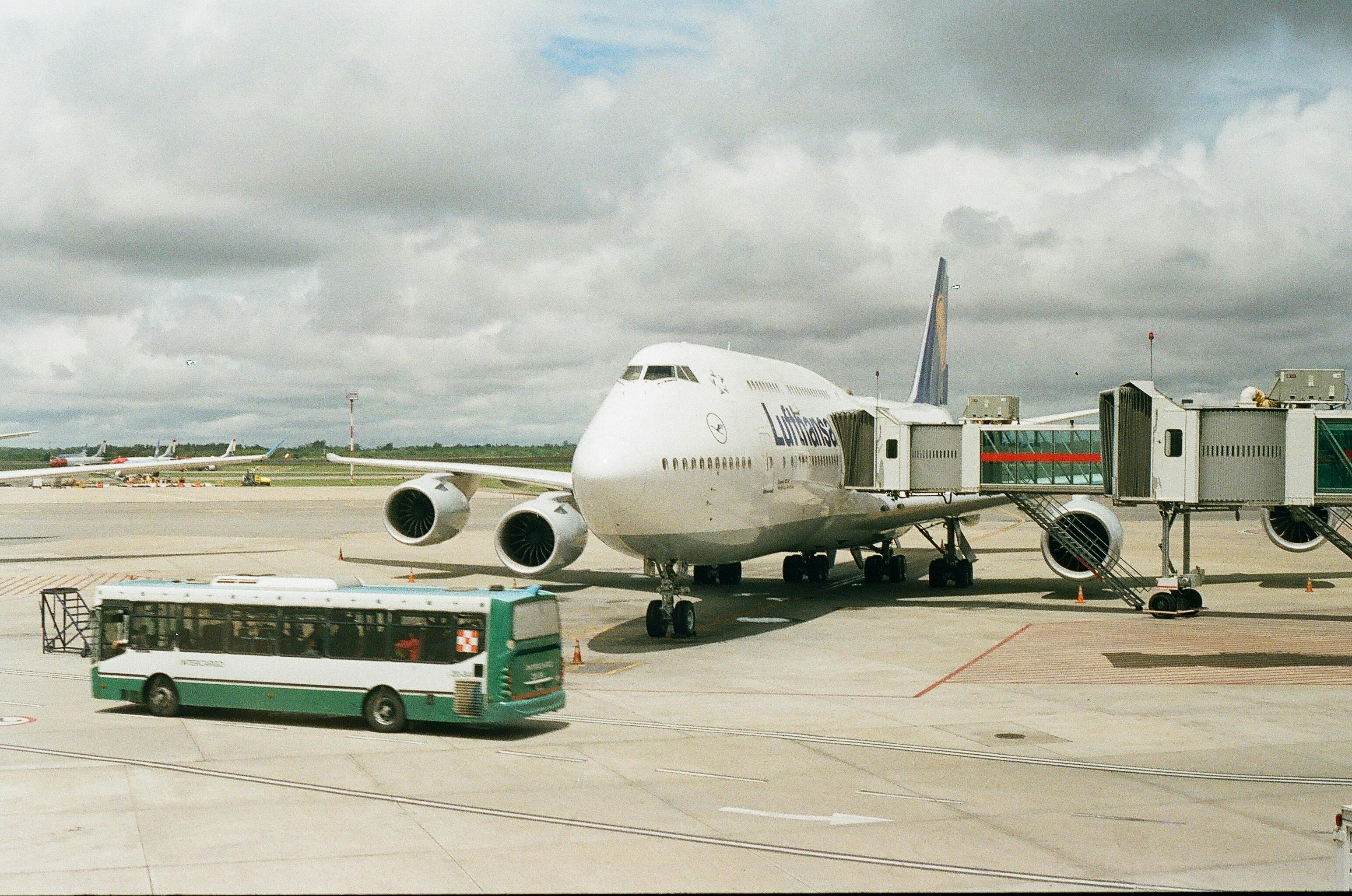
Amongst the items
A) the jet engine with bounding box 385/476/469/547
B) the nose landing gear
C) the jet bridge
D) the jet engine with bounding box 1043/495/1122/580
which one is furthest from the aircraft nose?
the jet engine with bounding box 1043/495/1122/580

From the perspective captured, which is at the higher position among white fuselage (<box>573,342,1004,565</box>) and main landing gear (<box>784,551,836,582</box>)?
white fuselage (<box>573,342,1004,565</box>)

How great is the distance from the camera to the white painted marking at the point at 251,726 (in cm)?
2183

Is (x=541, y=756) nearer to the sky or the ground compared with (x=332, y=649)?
nearer to the ground

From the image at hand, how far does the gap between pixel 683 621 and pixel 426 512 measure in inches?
614

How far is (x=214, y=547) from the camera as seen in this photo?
60.8 m

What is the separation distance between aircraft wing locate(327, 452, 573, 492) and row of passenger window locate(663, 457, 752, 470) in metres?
11.4

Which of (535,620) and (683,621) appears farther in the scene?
(683,621)

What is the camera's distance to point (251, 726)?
22.2m

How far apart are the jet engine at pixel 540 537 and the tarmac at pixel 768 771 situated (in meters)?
2.46

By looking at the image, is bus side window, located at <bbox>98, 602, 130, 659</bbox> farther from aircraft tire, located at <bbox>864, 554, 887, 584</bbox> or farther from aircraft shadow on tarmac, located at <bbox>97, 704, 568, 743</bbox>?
aircraft tire, located at <bbox>864, 554, 887, 584</bbox>

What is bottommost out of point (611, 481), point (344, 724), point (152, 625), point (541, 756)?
point (344, 724)

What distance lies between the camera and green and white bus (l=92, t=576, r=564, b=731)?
20719mm

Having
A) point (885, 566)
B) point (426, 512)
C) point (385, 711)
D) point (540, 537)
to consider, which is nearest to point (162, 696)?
point (385, 711)

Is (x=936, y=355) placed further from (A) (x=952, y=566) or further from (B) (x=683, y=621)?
(B) (x=683, y=621)
